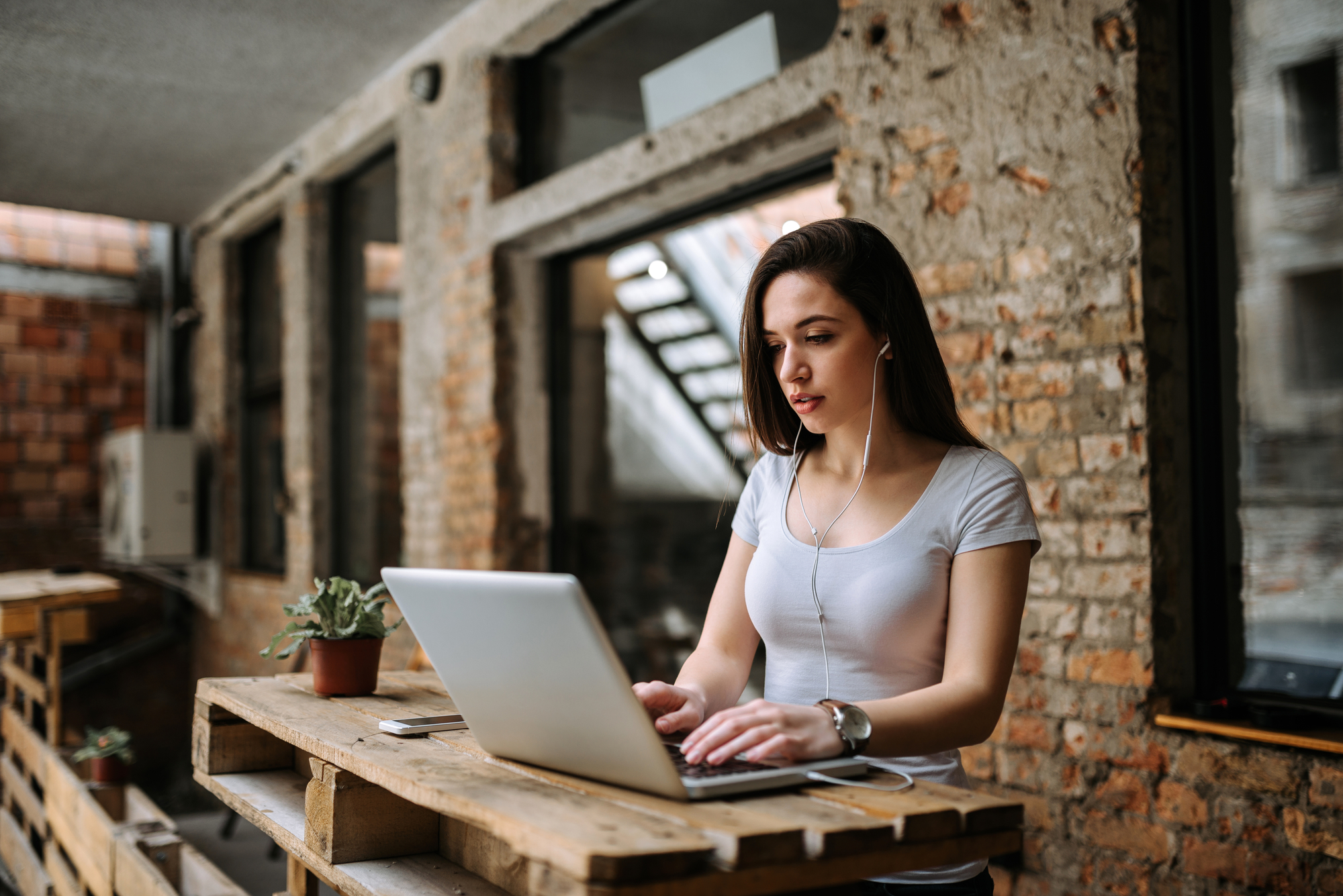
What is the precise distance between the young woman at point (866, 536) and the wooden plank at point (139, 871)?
1.52 metres

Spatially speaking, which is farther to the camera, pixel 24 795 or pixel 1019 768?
pixel 24 795

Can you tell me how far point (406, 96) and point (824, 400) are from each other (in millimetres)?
3760

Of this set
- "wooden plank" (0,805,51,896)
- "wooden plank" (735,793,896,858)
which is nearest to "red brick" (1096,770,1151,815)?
"wooden plank" (735,793,896,858)

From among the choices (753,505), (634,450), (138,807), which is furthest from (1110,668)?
(138,807)

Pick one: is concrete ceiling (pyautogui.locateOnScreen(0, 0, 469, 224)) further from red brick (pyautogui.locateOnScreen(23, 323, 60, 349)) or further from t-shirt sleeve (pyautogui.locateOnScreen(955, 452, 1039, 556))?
t-shirt sleeve (pyautogui.locateOnScreen(955, 452, 1039, 556))

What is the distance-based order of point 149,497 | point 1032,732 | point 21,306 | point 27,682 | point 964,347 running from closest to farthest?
1. point 1032,732
2. point 964,347
3. point 27,682
4. point 149,497
5. point 21,306

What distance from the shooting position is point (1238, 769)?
1905mm

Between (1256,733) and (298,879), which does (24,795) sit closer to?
(298,879)

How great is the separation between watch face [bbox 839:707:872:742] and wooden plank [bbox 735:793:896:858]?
0.12 metres

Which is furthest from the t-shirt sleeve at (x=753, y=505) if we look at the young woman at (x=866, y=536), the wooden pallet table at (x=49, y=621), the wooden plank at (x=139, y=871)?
the wooden pallet table at (x=49, y=621)

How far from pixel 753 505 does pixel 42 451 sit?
6.73m

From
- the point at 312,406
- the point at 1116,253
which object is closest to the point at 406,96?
the point at 312,406

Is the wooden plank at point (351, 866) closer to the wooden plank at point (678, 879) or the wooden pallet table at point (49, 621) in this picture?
the wooden plank at point (678, 879)

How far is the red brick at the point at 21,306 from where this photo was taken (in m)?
6.78
